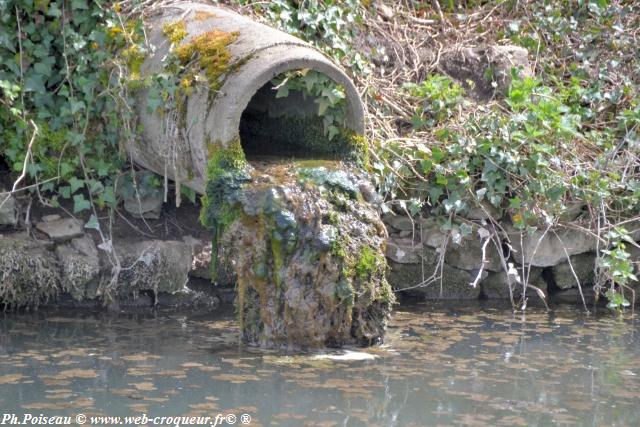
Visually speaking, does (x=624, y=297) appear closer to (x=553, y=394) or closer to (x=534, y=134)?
(x=534, y=134)

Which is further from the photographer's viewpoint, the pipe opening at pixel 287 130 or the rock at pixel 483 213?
the rock at pixel 483 213

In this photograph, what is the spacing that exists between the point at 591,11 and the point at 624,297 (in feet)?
8.80

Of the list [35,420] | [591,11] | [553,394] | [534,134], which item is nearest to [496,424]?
[553,394]

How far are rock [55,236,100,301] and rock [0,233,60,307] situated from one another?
0.17ft

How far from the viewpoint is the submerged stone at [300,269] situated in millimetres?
5289

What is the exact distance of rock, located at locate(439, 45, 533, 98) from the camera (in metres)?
7.67

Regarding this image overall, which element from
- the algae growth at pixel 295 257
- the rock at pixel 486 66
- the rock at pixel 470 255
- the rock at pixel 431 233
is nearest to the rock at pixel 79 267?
the algae growth at pixel 295 257

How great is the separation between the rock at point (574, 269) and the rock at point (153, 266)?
242 cm

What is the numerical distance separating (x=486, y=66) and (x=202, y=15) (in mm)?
Answer: 2472

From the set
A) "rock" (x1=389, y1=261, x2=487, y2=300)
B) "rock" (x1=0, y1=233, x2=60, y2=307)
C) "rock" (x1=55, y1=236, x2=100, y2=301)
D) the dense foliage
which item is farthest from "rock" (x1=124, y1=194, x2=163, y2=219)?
"rock" (x1=389, y1=261, x2=487, y2=300)

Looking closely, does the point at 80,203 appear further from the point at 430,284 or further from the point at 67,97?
the point at 430,284

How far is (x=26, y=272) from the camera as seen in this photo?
597 centimetres

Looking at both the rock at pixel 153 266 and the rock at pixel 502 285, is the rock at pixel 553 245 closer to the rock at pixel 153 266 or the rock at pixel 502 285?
the rock at pixel 502 285

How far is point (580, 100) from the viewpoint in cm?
769
